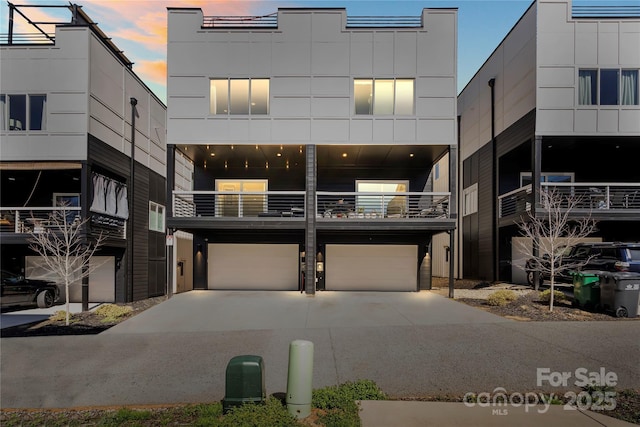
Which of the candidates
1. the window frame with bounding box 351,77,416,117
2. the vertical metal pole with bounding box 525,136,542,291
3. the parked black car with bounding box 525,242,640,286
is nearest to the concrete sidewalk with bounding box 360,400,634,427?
the parked black car with bounding box 525,242,640,286

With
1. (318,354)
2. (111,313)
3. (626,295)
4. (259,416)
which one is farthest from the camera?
(111,313)

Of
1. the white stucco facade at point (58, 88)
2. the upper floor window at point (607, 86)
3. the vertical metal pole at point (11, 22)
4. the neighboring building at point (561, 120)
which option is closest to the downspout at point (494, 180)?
the neighboring building at point (561, 120)

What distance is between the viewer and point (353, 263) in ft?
52.9

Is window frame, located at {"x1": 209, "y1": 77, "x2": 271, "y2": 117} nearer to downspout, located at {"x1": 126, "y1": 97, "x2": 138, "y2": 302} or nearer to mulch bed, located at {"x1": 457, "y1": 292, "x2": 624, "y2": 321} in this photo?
downspout, located at {"x1": 126, "y1": 97, "x2": 138, "y2": 302}

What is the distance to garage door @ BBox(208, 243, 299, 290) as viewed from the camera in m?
16.1

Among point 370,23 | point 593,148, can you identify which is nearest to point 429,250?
point 593,148

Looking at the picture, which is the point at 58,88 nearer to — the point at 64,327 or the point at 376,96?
the point at 64,327

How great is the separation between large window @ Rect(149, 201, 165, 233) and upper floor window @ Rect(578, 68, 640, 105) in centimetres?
1938

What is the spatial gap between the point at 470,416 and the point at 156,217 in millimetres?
17424

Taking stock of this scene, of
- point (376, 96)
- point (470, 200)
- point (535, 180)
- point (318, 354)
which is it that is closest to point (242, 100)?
point (376, 96)

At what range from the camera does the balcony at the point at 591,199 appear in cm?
1405

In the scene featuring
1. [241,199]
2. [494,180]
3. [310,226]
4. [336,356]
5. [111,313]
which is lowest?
[111,313]

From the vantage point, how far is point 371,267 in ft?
52.9

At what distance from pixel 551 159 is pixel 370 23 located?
431 inches
